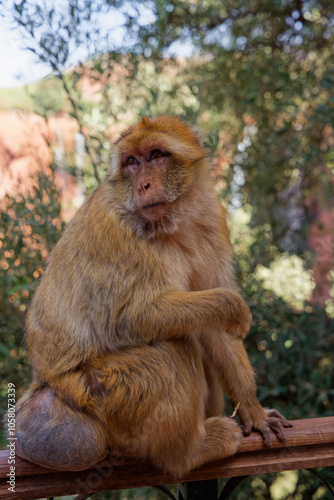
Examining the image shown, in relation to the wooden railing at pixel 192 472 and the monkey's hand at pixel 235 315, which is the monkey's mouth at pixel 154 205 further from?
the wooden railing at pixel 192 472

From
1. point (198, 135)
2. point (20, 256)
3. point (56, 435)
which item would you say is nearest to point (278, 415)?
point (56, 435)

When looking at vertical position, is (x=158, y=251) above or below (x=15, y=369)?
above

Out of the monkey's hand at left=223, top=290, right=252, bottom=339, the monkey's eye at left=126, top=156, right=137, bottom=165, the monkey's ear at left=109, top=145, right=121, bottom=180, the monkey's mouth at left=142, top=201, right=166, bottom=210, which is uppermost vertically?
the monkey's eye at left=126, top=156, right=137, bottom=165

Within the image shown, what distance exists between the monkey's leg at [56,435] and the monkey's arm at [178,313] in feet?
1.24

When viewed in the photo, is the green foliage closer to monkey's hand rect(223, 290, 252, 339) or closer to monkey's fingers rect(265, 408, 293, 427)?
monkey's hand rect(223, 290, 252, 339)

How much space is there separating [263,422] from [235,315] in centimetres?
48

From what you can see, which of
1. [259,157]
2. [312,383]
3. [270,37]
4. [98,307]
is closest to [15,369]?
[98,307]

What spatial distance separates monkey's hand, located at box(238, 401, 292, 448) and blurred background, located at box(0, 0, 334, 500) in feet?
5.40

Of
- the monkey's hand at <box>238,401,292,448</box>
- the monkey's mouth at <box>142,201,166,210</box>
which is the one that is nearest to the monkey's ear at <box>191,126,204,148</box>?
the monkey's mouth at <box>142,201,166,210</box>

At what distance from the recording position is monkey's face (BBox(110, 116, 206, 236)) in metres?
2.11

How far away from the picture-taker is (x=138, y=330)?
6.49 ft

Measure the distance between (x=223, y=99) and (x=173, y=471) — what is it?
3.63 m

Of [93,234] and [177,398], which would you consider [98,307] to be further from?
[177,398]

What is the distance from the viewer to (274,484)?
4078 millimetres
